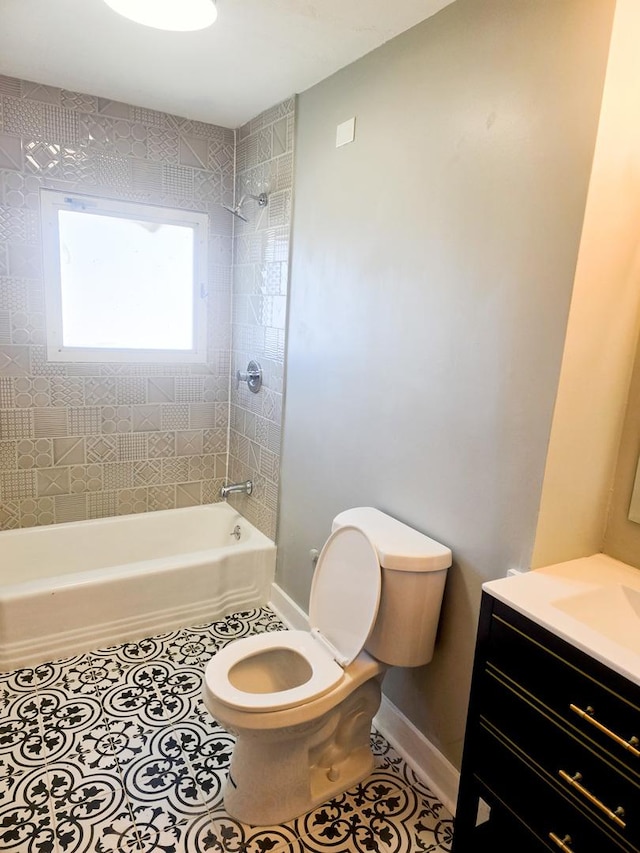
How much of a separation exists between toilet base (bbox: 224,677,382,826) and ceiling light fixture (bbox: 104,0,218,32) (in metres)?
2.15

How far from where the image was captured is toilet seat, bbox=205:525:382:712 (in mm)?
1562

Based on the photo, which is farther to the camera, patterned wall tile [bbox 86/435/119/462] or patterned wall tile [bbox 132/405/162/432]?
patterned wall tile [bbox 132/405/162/432]

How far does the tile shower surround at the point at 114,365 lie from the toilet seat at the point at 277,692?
1.06 meters

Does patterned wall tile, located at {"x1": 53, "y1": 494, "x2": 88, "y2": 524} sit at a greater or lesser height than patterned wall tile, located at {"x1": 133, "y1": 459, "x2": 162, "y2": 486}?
lesser

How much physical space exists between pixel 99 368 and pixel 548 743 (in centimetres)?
258

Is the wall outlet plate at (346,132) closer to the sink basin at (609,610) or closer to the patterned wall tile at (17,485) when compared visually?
the sink basin at (609,610)

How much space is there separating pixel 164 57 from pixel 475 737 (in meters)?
2.60

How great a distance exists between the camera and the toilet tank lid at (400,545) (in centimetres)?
163

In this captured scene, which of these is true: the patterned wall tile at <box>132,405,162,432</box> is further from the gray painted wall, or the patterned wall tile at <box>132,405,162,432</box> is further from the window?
the gray painted wall

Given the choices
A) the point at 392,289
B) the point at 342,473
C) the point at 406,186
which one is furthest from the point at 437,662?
the point at 406,186

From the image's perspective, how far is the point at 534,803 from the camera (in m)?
1.24

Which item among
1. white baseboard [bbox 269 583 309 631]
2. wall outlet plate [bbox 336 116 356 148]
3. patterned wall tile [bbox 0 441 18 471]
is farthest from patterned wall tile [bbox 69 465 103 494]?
wall outlet plate [bbox 336 116 356 148]

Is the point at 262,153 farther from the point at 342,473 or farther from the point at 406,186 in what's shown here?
the point at 342,473

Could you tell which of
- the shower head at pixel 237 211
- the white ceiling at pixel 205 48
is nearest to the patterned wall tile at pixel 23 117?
the white ceiling at pixel 205 48
